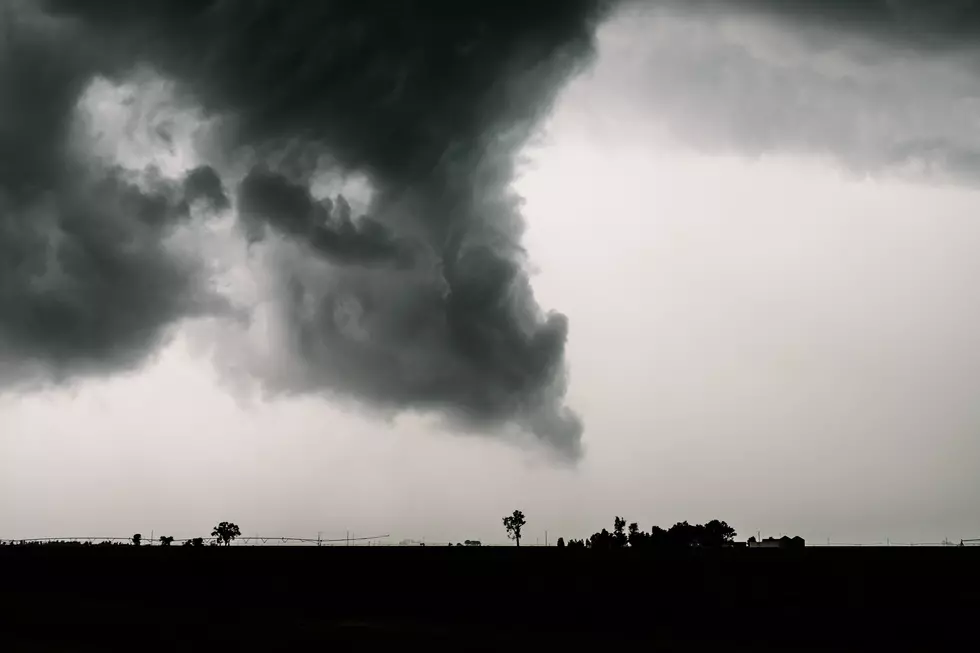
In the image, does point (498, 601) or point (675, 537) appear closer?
point (498, 601)

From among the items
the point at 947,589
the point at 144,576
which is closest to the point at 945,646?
the point at 947,589

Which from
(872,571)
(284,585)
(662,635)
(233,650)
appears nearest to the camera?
(233,650)

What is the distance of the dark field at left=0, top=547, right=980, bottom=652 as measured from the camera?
47781 mm

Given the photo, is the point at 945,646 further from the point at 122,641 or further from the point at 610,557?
the point at 122,641

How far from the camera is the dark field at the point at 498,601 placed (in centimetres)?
4778

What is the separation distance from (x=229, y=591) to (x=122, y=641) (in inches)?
1048

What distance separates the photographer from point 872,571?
227 feet

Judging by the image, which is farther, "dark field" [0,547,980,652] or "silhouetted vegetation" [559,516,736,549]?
"silhouetted vegetation" [559,516,736,549]

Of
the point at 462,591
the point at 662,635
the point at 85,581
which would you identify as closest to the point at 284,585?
the point at 462,591

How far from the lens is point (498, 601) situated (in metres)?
63.9

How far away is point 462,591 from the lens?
6962 cm

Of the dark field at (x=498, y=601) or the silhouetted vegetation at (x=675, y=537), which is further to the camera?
the silhouetted vegetation at (x=675, y=537)

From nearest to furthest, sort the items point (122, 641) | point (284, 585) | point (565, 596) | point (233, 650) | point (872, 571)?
1. point (233, 650)
2. point (122, 641)
3. point (565, 596)
4. point (872, 571)
5. point (284, 585)

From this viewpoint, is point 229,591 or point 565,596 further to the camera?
point 229,591
